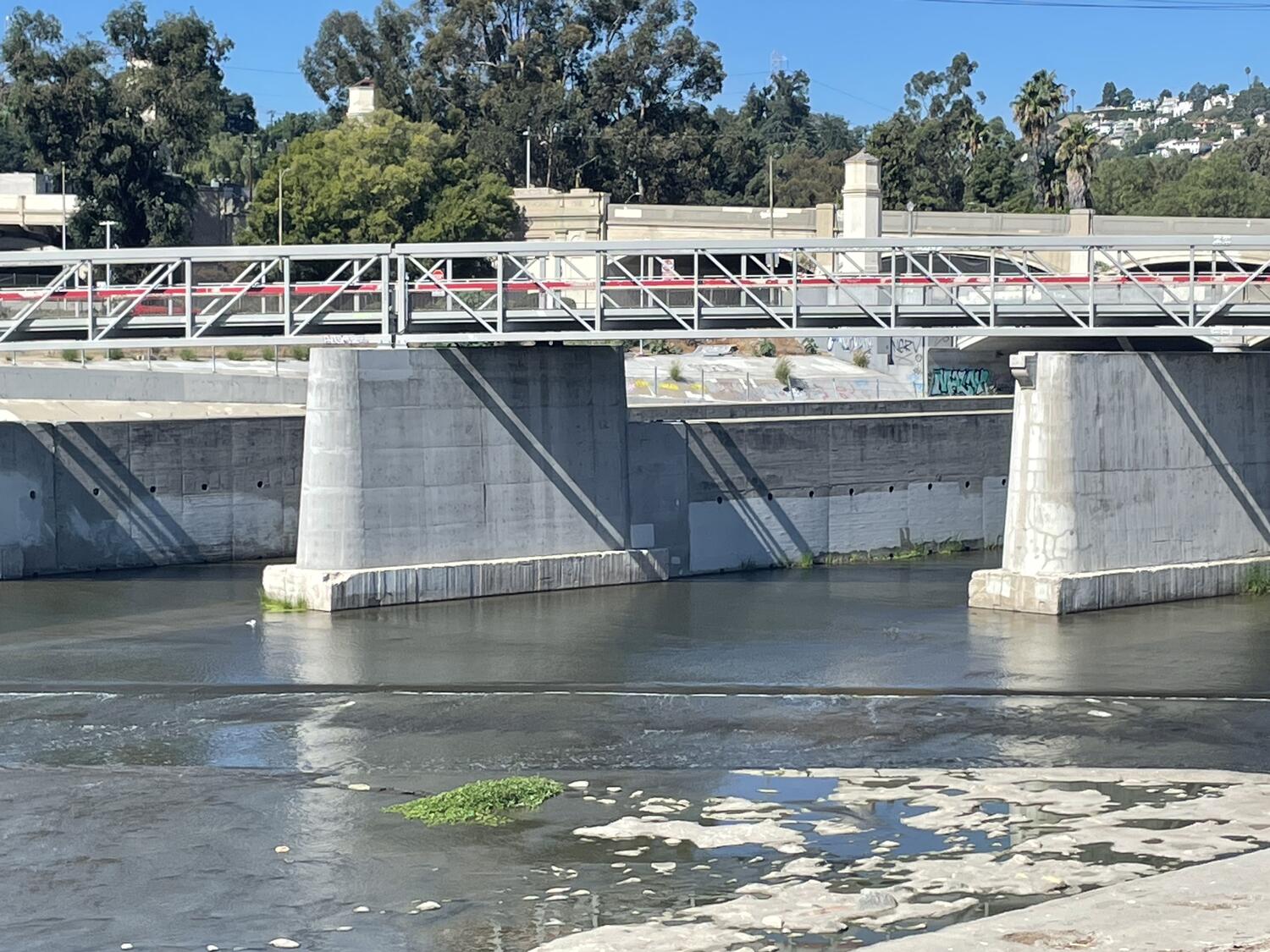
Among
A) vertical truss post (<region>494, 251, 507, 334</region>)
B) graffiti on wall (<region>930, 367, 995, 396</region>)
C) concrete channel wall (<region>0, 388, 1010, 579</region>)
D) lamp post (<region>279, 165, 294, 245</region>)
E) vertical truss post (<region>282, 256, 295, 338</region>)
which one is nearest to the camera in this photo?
vertical truss post (<region>282, 256, 295, 338</region>)

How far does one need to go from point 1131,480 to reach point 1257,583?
427 centimetres

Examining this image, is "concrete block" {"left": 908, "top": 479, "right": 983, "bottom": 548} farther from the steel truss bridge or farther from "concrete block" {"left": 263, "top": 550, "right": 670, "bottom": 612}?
"concrete block" {"left": 263, "top": 550, "right": 670, "bottom": 612}

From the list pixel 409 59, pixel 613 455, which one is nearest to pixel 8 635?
pixel 613 455

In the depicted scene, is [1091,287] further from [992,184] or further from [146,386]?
[992,184]

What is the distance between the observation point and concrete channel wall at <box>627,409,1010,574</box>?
4212cm

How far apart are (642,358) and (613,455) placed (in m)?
26.0

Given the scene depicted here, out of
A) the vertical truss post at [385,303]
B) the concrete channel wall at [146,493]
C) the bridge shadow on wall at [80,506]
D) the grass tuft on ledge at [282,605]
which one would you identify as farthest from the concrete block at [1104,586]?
the bridge shadow on wall at [80,506]

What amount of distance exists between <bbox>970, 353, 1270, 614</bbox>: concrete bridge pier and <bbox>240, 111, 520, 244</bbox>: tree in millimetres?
44371

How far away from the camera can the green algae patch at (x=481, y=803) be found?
2066 cm

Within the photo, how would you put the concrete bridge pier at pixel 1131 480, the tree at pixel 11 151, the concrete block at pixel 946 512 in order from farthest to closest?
the tree at pixel 11 151 < the concrete block at pixel 946 512 < the concrete bridge pier at pixel 1131 480

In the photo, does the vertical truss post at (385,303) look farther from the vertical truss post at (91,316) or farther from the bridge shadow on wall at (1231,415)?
the bridge shadow on wall at (1231,415)

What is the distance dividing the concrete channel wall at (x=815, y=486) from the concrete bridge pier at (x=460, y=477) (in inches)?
66.5

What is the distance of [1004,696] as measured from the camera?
28.6 metres

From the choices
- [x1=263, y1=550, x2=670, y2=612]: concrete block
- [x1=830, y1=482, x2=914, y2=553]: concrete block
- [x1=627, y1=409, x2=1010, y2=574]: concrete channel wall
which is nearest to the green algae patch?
[x1=263, y1=550, x2=670, y2=612]: concrete block
